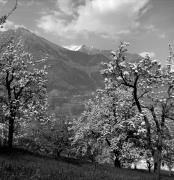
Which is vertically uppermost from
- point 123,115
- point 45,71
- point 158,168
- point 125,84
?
point 45,71

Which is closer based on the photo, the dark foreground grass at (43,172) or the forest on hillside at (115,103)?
the dark foreground grass at (43,172)

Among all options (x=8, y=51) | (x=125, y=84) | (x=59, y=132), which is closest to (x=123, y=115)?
(x=125, y=84)

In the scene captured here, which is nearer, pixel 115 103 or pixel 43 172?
pixel 43 172

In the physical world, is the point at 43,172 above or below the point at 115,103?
below

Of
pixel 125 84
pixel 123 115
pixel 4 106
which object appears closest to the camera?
pixel 125 84

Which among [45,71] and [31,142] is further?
[31,142]

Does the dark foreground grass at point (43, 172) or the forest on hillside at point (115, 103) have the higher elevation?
the forest on hillside at point (115, 103)

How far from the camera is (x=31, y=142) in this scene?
90.2m

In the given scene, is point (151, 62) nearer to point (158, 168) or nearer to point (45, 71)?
point (158, 168)

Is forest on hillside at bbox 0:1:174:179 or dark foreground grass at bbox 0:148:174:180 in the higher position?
forest on hillside at bbox 0:1:174:179

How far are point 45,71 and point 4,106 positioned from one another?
716 centimetres

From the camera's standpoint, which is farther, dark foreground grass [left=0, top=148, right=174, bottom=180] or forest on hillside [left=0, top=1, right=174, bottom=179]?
forest on hillside [left=0, top=1, right=174, bottom=179]

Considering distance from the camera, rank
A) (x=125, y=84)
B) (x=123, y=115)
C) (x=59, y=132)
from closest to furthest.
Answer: (x=125, y=84) < (x=123, y=115) < (x=59, y=132)

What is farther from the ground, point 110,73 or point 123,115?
point 110,73
